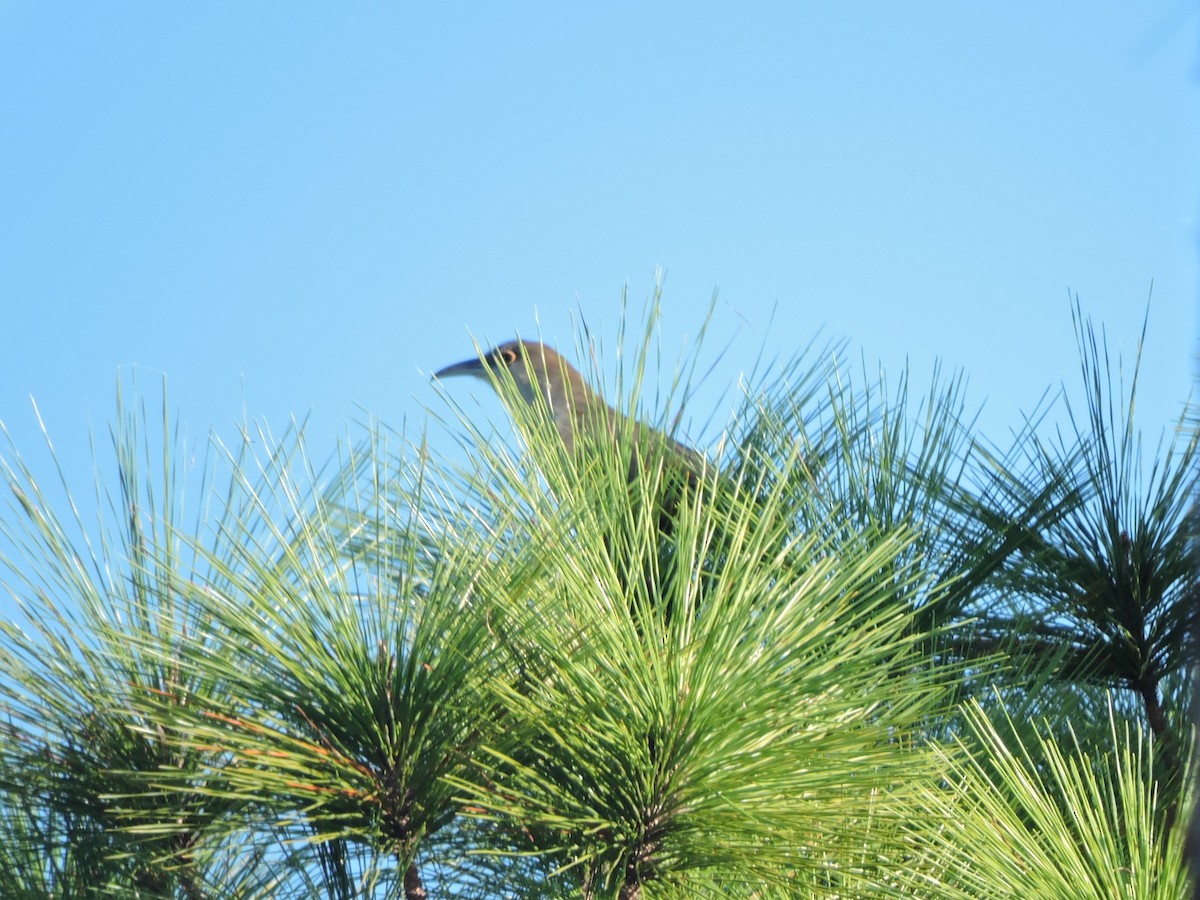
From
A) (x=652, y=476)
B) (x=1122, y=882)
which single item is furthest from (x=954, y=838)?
(x=652, y=476)

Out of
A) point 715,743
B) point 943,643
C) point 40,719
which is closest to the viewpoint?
point 715,743

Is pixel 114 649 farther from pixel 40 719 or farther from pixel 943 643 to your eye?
pixel 943 643

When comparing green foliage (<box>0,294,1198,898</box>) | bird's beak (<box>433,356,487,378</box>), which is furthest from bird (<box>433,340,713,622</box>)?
bird's beak (<box>433,356,487,378</box>)

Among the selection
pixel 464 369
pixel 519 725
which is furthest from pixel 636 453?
pixel 464 369

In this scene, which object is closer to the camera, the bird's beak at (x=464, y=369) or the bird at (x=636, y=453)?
the bird at (x=636, y=453)

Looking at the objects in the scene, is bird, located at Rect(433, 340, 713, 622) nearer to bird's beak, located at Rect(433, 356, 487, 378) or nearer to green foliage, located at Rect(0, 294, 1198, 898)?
green foliage, located at Rect(0, 294, 1198, 898)

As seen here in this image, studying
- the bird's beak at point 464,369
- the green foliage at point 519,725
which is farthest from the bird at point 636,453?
the bird's beak at point 464,369

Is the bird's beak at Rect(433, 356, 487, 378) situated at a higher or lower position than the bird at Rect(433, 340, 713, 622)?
higher

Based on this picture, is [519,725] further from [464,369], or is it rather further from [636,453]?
[464,369]

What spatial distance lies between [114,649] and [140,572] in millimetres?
71

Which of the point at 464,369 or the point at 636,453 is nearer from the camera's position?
the point at 636,453

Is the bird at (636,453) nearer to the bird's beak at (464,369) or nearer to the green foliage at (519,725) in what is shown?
the green foliage at (519,725)

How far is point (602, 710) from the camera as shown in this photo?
0.98m

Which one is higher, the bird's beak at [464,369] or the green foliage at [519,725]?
the bird's beak at [464,369]
